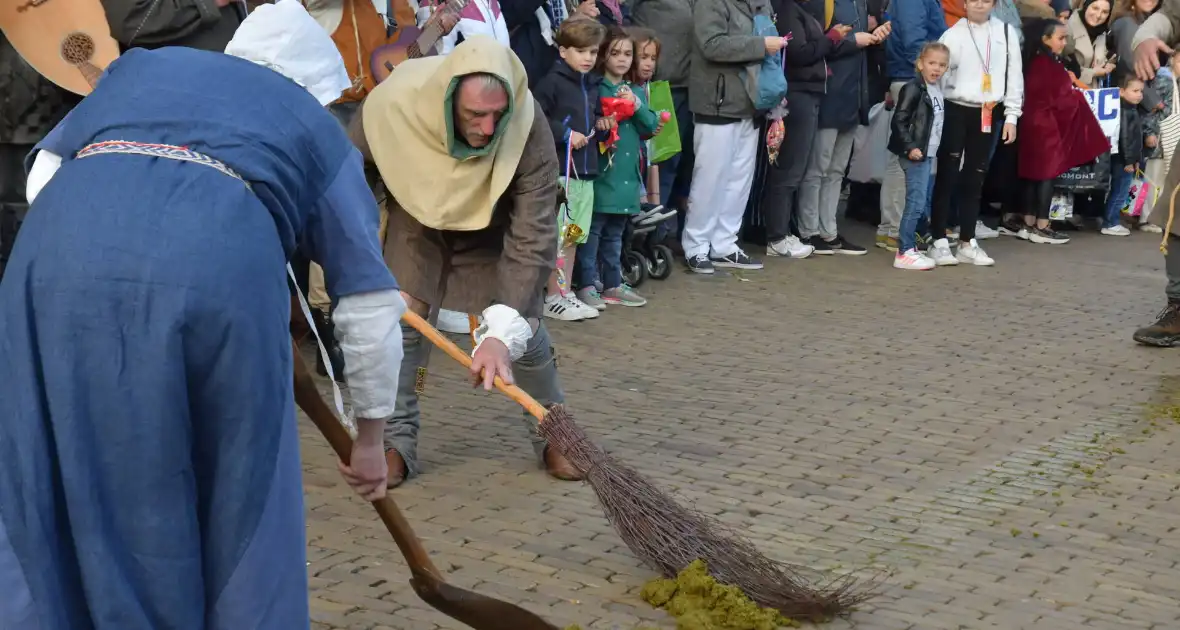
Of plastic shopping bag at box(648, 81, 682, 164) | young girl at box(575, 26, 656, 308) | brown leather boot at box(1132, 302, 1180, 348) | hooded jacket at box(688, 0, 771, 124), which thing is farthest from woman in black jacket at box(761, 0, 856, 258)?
brown leather boot at box(1132, 302, 1180, 348)

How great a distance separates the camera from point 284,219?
2818 mm

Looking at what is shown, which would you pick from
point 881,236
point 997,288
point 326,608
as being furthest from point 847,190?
point 326,608

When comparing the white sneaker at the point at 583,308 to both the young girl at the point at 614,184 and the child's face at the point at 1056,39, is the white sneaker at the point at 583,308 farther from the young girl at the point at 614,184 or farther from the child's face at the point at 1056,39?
the child's face at the point at 1056,39

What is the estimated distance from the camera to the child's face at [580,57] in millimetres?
8602

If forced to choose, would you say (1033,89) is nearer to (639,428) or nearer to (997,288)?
(997,288)

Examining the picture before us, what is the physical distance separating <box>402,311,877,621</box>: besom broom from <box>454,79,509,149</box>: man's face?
30.3 inches

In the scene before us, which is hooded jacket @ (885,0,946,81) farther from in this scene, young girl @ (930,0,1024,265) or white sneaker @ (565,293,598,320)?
white sneaker @ (565,293,598,320)

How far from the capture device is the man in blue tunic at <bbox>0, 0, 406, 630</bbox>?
2.59 meters

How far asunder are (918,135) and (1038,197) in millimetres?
2407

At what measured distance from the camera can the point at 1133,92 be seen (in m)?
13.0

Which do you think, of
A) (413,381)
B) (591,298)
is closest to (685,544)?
(413,381)

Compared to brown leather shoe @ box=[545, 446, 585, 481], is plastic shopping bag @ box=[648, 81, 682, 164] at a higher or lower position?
higher

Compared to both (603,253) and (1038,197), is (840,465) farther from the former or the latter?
(1038,197)

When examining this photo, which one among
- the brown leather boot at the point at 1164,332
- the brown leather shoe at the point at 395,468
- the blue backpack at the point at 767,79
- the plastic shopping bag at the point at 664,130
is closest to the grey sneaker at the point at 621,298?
the plastic shopping bag at the point at 664,130
